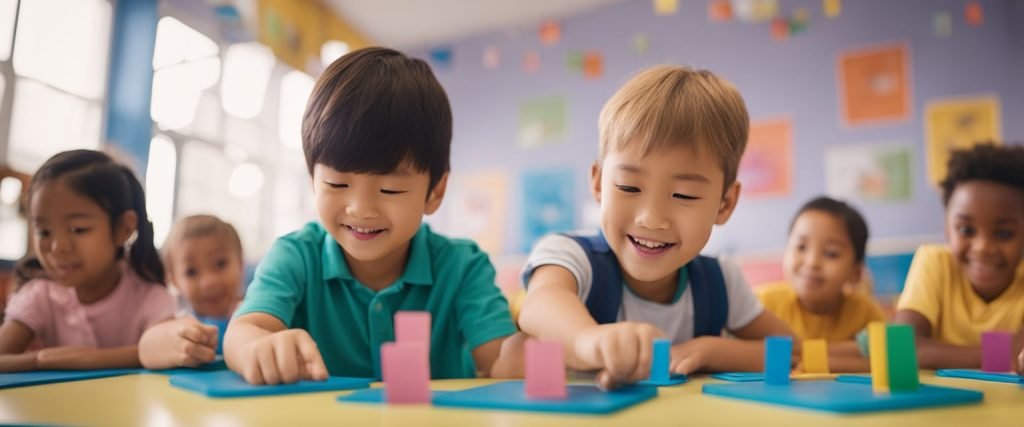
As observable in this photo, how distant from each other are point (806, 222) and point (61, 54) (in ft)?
11.9

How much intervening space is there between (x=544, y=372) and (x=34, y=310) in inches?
46.6

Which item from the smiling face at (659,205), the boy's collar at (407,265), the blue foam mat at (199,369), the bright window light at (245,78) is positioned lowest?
the blue foam mat at (199,369)

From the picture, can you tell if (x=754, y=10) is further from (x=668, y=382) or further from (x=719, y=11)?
(x=668, y=382)

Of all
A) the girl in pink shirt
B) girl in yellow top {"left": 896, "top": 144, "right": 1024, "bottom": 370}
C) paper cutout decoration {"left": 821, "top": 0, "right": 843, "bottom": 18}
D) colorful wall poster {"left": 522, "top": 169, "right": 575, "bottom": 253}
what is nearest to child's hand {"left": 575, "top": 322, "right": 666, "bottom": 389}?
the girl in pink shirt

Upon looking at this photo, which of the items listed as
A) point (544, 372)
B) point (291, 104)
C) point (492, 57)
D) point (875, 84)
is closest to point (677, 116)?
point (544, 372)

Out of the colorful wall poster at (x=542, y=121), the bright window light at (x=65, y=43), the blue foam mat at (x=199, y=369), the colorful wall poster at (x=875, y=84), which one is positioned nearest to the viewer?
the blue foam mat at (x=199, y=369)

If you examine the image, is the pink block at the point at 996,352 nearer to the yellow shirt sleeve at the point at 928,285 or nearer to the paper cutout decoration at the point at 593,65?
the yellow shirt sleeve at the point at 928,285

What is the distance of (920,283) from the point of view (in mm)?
1733

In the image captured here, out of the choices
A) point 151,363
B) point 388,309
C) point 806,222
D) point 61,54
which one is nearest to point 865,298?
point 806,222

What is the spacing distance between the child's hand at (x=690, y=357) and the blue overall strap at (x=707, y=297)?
20 centimetres

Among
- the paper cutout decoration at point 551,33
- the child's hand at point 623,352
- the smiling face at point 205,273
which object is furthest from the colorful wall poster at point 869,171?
the child's hand at point 623,352

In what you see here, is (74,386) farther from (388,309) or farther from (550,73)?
(550,73)

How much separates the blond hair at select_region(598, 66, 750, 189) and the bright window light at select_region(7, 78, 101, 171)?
323cm

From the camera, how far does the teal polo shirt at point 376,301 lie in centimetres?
118
